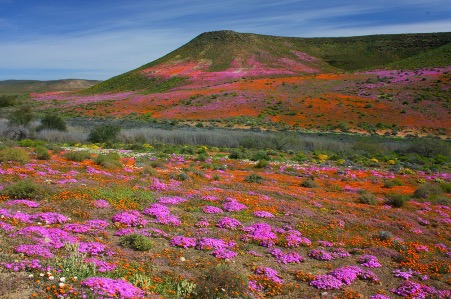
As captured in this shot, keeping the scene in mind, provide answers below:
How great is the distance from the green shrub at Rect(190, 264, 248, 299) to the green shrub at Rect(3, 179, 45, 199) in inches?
251

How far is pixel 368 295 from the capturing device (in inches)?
323

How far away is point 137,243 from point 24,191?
15.0ft

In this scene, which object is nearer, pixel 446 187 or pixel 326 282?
pixel 326 282

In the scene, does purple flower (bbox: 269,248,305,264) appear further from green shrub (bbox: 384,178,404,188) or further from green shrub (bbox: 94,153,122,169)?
green shrub (bbox: 384,178,404,188)

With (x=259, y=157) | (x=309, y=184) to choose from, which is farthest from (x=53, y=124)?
(x=309, y=184)

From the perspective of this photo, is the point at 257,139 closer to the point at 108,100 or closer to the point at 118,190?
the point at 118,190

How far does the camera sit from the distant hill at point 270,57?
83.9 m

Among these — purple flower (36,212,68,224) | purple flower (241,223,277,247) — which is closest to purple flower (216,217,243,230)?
purple flower (241,223,277,247)

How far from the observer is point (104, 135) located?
31.5 meters

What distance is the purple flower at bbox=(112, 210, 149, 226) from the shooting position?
10.4m

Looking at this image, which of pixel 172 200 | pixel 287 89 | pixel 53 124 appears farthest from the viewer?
pixel 287 89

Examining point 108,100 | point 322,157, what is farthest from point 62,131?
point 108,100

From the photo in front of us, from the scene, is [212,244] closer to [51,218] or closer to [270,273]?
[270,273]

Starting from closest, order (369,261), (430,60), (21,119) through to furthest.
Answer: (369,261) → (21,119) → (430,60)
